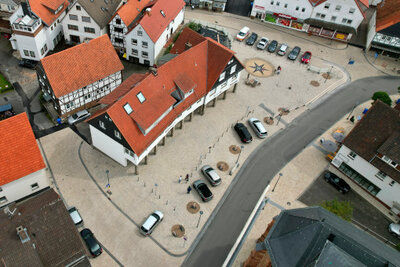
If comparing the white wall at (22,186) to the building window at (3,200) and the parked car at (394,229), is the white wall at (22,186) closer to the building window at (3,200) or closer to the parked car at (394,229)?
the building window at (3,200)

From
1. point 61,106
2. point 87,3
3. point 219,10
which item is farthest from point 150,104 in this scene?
point 219,10

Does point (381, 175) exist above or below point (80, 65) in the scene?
below

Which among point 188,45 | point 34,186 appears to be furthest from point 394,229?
point 34,186

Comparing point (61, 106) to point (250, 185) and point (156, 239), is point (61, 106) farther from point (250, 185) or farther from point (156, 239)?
point (250, 185)

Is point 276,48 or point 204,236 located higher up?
point 276,48

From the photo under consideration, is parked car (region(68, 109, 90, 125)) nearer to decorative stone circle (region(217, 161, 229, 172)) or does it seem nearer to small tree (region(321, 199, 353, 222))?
decorative stone circle (region(217, 161, 229, 172))

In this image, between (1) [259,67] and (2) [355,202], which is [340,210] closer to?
(2) [355,202]

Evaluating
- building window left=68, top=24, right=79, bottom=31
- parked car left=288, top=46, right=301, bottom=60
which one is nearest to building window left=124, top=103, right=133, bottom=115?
building window left=68, top=24, right=79, bottom=31

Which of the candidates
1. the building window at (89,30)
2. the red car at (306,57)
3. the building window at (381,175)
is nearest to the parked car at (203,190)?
the building window at (381,175)
